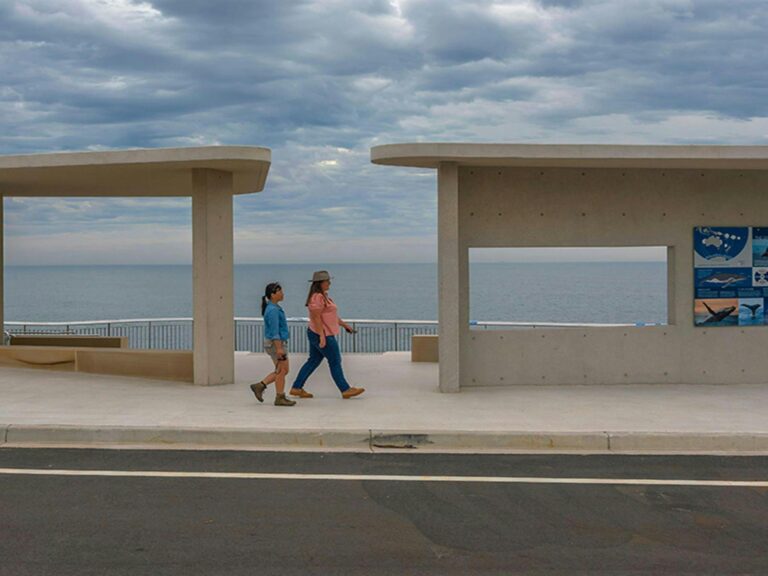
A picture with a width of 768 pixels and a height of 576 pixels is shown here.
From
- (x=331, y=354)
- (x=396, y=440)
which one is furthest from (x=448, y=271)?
(x=396, y=440)

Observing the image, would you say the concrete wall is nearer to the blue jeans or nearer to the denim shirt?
the blue jeans

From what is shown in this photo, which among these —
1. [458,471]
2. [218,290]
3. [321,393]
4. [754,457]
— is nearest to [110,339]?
[218,290]

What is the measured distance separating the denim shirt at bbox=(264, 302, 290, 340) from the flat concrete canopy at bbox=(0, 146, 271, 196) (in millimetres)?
2221

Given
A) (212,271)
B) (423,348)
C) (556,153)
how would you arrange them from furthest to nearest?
1. (423,348)
2. (212,271)
3. (556,153)

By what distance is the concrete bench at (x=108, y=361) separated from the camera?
13.7m

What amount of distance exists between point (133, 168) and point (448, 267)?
4.74 meters

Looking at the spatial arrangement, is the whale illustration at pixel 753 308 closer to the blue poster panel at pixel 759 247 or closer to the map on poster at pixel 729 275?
the map on poster at pixel 729 275

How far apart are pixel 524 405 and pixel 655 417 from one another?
5.38ft

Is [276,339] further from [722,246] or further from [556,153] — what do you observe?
[722,246]

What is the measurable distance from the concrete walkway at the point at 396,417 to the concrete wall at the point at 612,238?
321 millimetres

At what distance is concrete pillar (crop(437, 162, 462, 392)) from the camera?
480 inches

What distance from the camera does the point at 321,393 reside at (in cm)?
1253

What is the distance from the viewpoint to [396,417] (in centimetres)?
1045

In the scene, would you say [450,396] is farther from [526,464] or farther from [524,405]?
[526,464]
